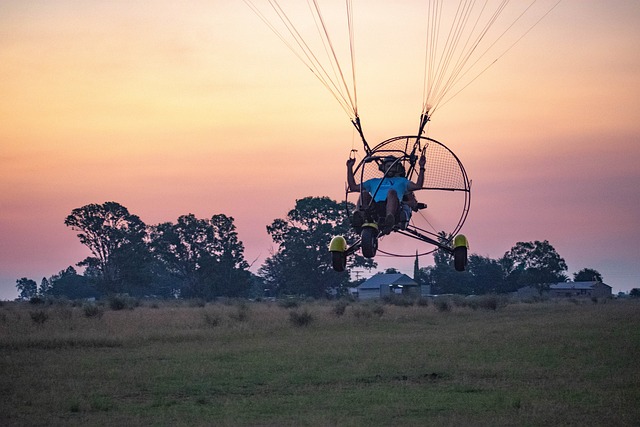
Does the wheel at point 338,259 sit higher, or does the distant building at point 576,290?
the distant building at point 576,290

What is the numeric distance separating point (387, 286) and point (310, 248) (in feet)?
96.0

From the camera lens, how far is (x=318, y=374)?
31.6m

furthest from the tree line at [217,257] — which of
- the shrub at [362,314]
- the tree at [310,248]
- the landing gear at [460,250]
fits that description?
the landing gear at [460,250]

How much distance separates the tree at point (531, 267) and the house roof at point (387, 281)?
1584 cm

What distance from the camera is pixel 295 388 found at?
1129 inches

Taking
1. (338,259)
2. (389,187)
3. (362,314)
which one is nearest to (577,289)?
(362,314)

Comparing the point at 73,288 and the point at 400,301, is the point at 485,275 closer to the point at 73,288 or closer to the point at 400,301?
the point at 400,301

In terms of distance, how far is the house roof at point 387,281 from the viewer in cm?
14350

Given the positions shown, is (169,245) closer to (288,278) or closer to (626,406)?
(288,278)

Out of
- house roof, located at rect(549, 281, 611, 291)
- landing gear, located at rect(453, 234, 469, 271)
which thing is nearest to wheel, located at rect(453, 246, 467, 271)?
landing gear, located at rect(453, 234, 469, 271)

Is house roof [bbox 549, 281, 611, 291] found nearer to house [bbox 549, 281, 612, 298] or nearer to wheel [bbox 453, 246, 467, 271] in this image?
house [bbox 549, 281, 612, 298]

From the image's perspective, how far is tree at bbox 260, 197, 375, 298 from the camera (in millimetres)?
114562

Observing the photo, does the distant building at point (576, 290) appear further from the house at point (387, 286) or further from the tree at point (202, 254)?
the tree at point (202, 254)

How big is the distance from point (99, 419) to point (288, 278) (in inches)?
3707
